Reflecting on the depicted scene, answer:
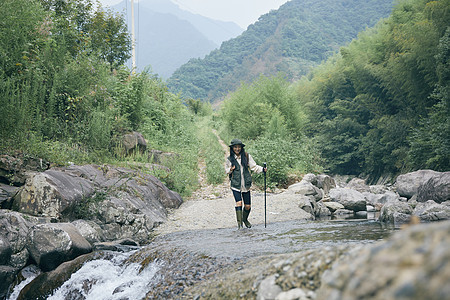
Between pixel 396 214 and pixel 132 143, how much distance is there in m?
8.34

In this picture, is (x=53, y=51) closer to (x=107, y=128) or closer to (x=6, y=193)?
(x=107, y=128)

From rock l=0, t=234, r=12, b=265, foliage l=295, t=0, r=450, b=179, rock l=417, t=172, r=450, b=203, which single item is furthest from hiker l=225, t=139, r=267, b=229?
foliage l=295, t=0, r=450, b=179

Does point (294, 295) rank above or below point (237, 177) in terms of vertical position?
below

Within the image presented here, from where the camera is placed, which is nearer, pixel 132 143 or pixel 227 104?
pixel 132 143

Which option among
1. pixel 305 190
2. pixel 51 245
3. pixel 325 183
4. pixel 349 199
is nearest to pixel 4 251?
pixel 51 245

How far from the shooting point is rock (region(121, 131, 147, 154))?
473 inches

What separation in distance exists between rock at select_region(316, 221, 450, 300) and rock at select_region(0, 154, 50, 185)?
685cm

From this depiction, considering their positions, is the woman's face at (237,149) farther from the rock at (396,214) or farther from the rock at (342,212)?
the rock at (342,212)

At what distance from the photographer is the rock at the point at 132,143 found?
1201 cm

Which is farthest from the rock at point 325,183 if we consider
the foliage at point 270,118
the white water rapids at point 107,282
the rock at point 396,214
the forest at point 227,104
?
the white water rapids at point 107,282

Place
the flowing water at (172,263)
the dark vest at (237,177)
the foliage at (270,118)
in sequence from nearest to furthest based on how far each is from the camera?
the flowing water at (172,263)
the dark vest at (237,177)
the foliage at (270,118)

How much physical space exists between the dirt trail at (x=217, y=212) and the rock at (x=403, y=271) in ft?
22.3

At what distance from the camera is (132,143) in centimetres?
1220

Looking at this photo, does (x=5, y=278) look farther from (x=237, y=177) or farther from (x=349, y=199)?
(x=349, y=199)
